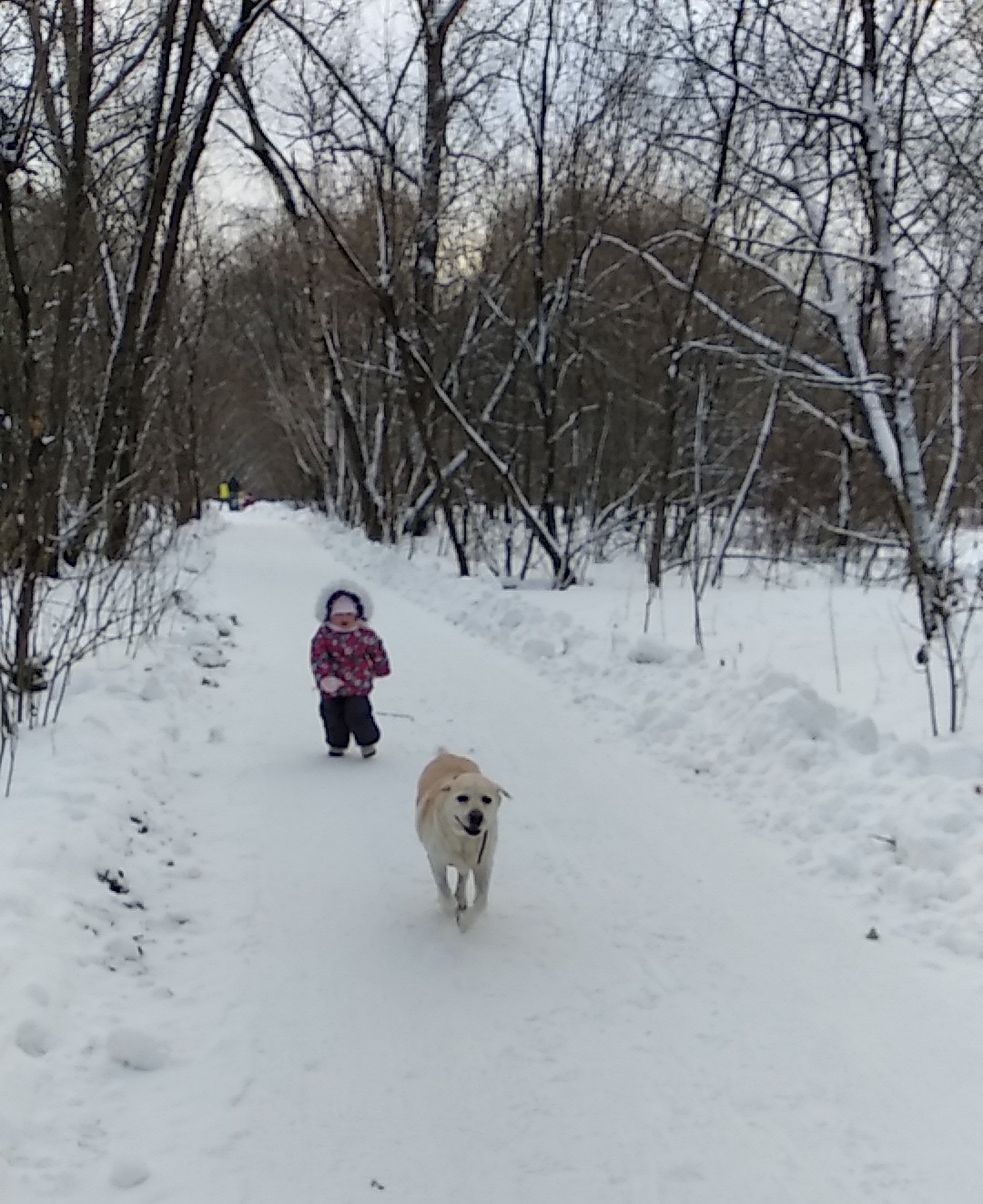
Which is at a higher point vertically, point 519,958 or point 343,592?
point 343,592

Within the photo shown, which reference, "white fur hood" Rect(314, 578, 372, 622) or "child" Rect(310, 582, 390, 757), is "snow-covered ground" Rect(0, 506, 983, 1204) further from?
"white fur hood" Rect(314, 578, 372, 622)

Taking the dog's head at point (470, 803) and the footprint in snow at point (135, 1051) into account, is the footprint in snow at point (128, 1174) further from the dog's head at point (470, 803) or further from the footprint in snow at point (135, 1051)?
the dog's head at point (470, 803)

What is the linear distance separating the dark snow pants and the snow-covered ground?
208 mm

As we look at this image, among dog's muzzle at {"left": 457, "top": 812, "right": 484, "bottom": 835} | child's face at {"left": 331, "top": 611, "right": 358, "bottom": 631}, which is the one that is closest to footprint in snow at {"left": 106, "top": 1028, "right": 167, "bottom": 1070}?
dog's muzzle at {"left": 457, "top": 812, "right": 484, "bottom": 835}

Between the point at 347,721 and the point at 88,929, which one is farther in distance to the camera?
the point at 347,721

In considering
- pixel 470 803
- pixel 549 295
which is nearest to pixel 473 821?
pixel 470 803

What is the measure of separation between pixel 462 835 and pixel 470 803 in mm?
181

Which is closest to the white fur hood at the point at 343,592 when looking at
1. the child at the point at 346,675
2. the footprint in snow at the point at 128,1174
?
the child at the point at 346,675

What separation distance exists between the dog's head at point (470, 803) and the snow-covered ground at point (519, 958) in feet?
1.77

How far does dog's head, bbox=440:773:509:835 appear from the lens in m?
4.80

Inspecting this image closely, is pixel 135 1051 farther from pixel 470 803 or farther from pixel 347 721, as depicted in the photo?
pixel 347 721

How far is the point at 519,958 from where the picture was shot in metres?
4.69

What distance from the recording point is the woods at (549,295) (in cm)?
807

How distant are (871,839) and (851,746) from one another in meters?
1.16
